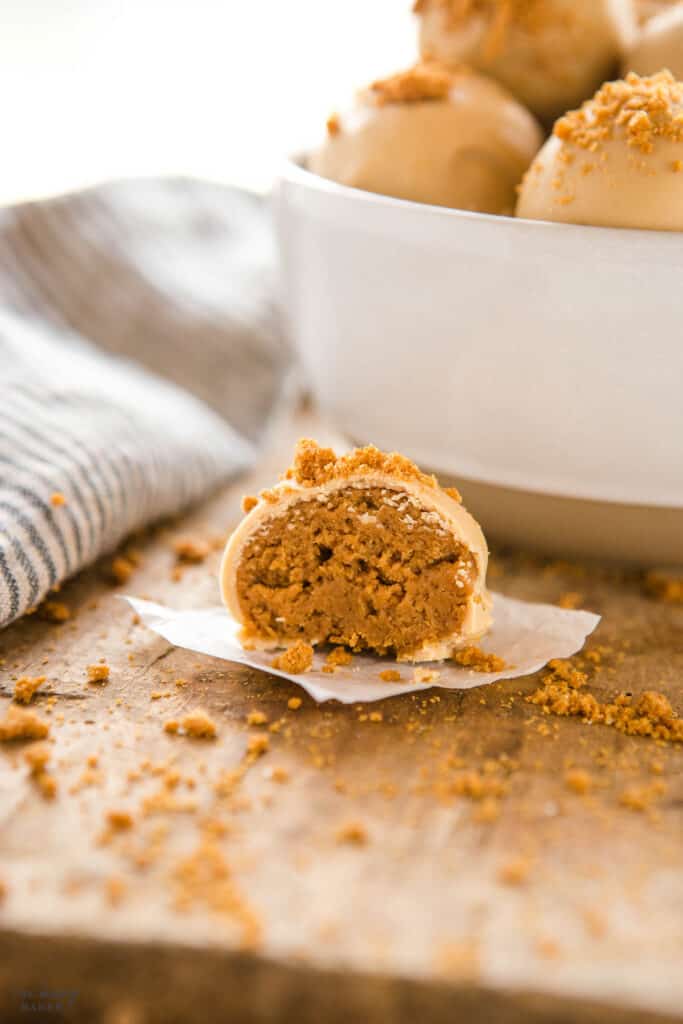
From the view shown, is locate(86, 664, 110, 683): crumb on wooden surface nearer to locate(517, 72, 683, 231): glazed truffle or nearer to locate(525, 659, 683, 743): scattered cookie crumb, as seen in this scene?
locate(525, 659, 683, 743): scattered cookie crumb

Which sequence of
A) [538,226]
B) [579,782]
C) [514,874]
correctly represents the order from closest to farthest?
[514,874], [579,782], [538,226]

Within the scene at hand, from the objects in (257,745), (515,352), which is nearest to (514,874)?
(257,745)

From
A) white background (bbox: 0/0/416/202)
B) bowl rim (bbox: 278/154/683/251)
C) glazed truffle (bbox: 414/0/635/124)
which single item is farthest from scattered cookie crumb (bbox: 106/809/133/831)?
white background (bbox: 0/0/416/202)

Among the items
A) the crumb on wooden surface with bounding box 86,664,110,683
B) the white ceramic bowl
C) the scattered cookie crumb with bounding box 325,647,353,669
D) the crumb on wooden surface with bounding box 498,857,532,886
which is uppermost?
the white ceramic bowl

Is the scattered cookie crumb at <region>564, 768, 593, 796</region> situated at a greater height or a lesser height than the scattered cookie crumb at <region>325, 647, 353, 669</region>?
greater

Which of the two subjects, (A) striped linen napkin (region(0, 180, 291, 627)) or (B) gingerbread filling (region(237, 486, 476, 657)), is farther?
(A) striped linen napkin (region(0, 180, 291, 627))

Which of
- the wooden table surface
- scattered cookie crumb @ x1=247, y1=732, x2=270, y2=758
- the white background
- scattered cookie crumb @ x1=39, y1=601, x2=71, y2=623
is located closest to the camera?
the wooden table surface

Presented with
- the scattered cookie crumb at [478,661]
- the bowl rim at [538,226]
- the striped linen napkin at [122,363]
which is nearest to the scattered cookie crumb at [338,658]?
the scattered cookie crumb at [478,661]

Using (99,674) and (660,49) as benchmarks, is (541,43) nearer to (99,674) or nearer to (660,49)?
(660,49)
